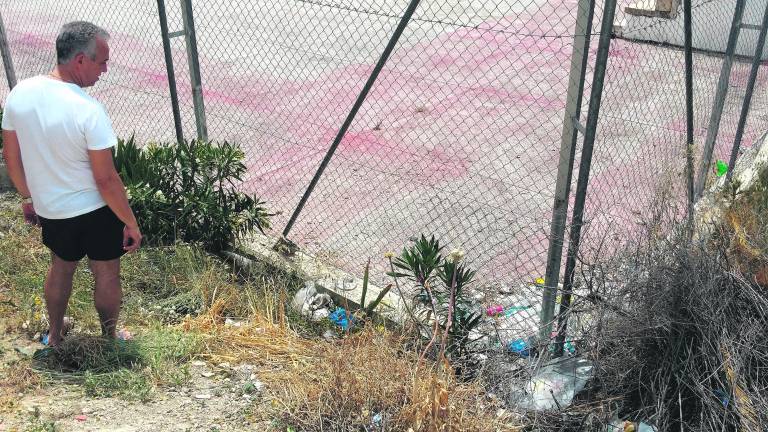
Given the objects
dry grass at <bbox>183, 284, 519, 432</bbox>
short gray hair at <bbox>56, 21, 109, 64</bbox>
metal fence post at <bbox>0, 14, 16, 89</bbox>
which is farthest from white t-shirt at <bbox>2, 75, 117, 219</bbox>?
metal fence post at <bbox>0, 14, 16, 89</bbox>

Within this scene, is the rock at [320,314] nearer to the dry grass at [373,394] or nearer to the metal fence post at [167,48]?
the dry grass at [373,394]

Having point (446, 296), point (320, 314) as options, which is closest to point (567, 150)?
point (446, 296)

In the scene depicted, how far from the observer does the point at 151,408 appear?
381 cm

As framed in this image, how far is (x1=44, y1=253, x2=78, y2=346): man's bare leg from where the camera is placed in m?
4.15

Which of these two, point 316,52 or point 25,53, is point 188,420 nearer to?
point 316,52

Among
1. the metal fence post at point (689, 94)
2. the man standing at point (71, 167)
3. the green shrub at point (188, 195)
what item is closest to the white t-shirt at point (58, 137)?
the man standing at point (71, 167)

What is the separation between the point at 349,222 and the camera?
636 cm

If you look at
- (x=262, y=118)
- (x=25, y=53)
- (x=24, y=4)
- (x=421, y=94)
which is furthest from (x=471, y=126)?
(x=24, y=4)

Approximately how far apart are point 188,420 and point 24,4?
12.5 metres

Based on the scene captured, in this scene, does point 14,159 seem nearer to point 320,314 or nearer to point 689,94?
point 320,314

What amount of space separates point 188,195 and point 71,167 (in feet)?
4.38

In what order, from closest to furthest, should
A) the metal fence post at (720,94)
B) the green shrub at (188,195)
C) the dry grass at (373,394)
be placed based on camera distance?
the dry grass at (373,394) < the green shrub at (188,195) < the metal fence post at (720,94)

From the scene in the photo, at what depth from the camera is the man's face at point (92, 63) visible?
12.4 ft

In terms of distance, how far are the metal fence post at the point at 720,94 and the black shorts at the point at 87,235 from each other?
4.02 metres
